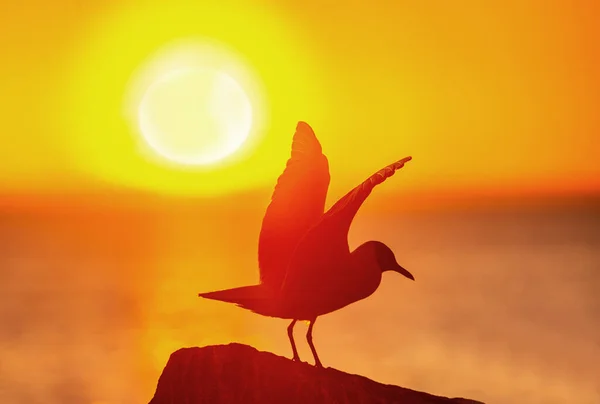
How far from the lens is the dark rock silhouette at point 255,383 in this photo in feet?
30.5

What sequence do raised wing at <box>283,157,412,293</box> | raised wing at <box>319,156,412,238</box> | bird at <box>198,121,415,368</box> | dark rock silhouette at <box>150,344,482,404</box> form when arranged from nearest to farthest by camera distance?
raised wing at <box>319,156,412,238</box>
raised wing at <box>283,157,412,293</box>
dark rock silhouette at <box>150,344,482,404</box>
bird at <box>198,121,415,368</box>

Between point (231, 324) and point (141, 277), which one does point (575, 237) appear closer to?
point (141, 277)

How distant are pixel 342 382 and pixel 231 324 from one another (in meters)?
13.0

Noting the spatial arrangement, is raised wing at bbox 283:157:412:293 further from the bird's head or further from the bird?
the bird's head

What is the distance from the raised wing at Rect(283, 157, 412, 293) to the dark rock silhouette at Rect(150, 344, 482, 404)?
2.84ft

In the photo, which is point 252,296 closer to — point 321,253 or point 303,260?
point 303,260

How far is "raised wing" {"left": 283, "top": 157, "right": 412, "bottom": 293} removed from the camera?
8930mm

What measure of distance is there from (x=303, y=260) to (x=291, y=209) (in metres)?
0.67

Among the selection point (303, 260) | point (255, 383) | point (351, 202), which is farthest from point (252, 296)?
point (351, 202)

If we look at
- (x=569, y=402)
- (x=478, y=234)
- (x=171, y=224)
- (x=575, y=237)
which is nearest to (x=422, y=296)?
(x=569, y=402)

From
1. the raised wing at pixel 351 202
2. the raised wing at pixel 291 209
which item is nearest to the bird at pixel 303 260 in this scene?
the raised wing at pixel 291 209

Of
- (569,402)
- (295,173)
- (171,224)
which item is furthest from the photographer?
(171,224)

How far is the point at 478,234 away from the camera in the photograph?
52188 mm

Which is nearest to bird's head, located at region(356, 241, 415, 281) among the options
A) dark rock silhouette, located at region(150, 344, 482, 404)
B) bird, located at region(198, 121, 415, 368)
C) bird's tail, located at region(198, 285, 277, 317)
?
bird, located at region(198, 121, 415, 368)
